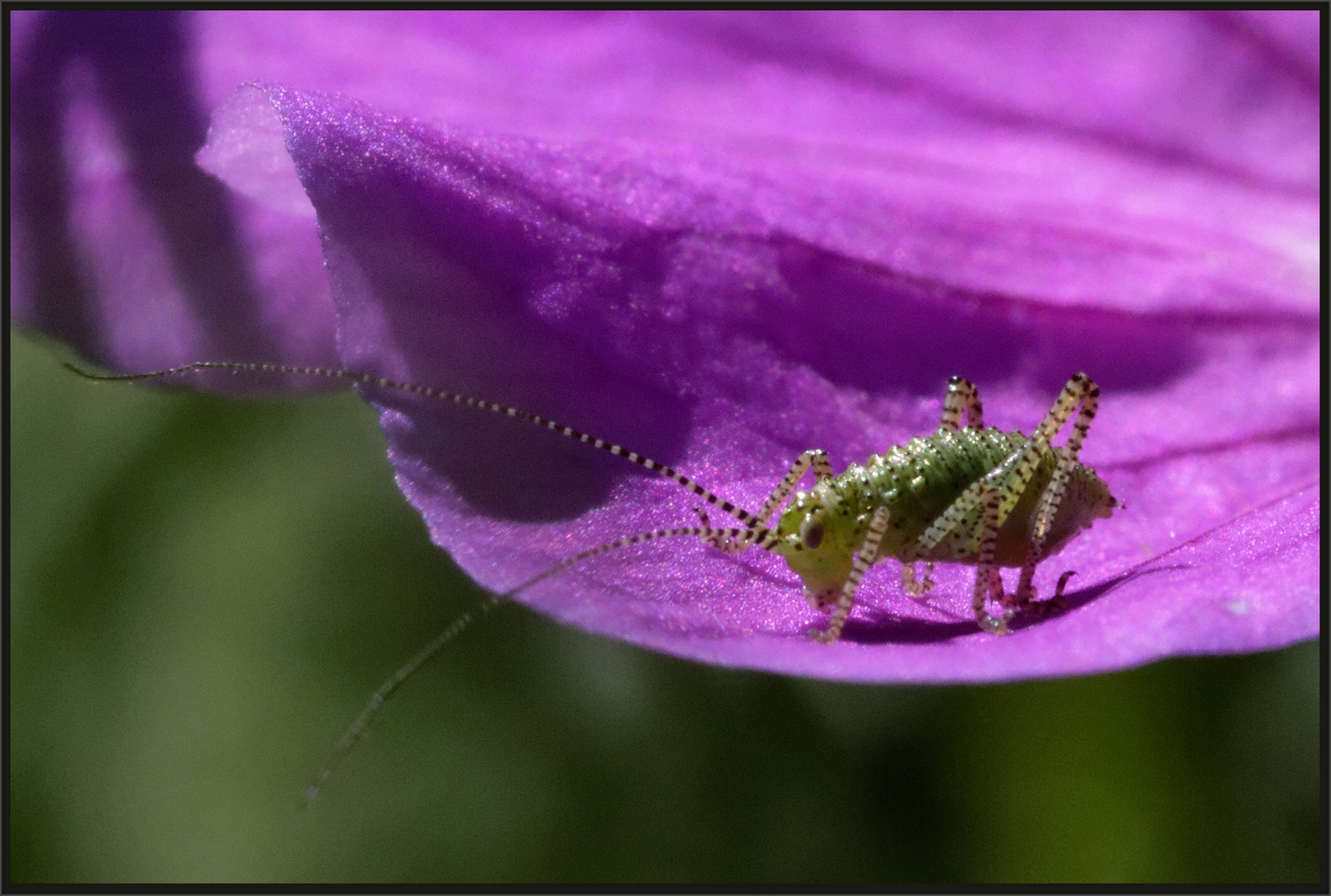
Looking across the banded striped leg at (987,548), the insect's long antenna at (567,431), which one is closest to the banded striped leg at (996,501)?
the banded striped leg at (987,548)

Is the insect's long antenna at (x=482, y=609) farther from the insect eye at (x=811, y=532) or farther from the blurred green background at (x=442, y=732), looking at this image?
the blurred green background at (x=442, y=732)

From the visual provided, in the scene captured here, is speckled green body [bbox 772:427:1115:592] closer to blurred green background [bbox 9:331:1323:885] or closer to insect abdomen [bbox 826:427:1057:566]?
insect abdomen [bbox 826:427:1057:566]

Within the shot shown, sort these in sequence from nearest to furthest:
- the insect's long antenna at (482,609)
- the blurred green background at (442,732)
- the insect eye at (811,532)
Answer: the insect's long antenna at (482,609)
the insect eye at (811,532)
the blurred green background at (442,732)

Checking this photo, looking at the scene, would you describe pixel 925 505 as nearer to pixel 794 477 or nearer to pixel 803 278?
pixel 794 477

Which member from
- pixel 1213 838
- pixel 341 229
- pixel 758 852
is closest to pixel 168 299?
pixel 341 229

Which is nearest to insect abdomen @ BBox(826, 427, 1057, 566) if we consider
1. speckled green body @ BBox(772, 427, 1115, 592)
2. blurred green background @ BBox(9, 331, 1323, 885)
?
speckled green body @ BBox(772, 427, 1115, 592)
